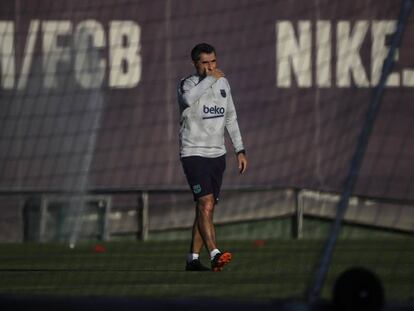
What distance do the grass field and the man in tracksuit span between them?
1.23 ft

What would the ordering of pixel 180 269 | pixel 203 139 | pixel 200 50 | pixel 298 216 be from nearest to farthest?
pixel 200 50 → pixel 203 139 → pixel 180 269 → pixel 298 216

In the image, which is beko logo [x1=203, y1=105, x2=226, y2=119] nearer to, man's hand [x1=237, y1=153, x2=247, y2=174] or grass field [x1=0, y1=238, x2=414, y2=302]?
man's hand [x1=237, y1=153, x2=247, y2=174]

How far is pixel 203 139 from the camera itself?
1024 centimetres

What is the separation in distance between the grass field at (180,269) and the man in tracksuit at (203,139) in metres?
0.37

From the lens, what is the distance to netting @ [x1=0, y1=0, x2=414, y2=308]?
50.7 ft

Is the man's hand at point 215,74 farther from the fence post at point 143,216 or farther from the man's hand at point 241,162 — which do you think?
the fence post at point 143,216

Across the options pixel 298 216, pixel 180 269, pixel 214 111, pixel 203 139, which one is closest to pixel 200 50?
pixel 214 111

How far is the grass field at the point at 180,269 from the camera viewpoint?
855 centimetres

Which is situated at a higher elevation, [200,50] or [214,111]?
[200,50]

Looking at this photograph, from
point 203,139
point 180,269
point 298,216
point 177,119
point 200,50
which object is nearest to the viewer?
point 200,50

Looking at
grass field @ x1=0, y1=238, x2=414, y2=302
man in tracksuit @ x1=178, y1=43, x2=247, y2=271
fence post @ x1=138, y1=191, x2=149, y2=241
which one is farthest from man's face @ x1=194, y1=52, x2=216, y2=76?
fence post @ x1=138, y1=191, x2=149, y2=241

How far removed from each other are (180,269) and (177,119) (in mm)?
5335

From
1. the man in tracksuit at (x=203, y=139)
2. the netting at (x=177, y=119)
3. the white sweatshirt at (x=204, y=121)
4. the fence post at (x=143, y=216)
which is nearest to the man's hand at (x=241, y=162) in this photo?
the man in tracksuit at (x=203, y=139)

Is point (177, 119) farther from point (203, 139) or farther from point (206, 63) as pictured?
point (206, 63)
